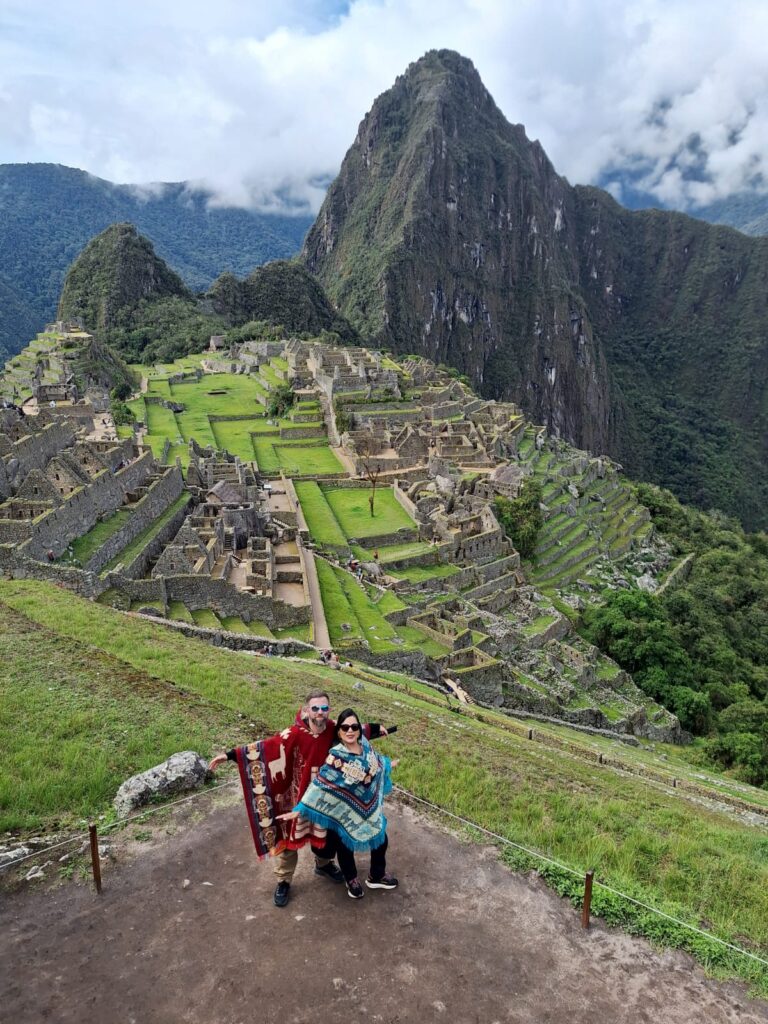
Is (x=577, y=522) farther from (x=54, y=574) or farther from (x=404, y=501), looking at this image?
(x=54, y=574)

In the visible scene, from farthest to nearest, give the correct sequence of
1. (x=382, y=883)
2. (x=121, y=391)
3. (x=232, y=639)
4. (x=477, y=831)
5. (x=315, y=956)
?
(x=121, y=391), (x=232, y=639), (x=477, y=831), (x=382, y=883), (x=315, y=956)

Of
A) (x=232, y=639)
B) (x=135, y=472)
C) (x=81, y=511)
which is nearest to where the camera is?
(x=232, y=639)

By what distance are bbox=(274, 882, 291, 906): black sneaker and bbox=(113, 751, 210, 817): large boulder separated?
182 centimetres

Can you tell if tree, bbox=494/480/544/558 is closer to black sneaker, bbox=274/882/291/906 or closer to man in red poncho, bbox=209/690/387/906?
man in red poncho, bbox=209/690/387/906

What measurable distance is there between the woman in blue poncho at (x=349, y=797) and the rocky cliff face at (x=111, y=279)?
82.7 meters

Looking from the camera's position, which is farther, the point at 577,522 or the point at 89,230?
the point at 89,230

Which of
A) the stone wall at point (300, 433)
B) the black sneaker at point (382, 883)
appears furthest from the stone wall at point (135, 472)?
the stone wall at point (300, 433)

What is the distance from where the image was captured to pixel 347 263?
146 m

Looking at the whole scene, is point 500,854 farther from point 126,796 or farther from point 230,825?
point 126,796

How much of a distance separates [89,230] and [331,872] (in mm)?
136759

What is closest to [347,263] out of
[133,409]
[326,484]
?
[133,409]

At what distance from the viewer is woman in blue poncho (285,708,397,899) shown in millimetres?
5715

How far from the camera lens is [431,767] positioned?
8.63 metres

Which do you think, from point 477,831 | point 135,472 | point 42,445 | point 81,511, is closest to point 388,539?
point 135,472
